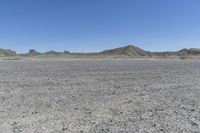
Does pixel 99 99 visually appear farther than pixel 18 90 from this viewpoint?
No

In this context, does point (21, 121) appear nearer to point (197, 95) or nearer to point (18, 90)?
point (18, 90)

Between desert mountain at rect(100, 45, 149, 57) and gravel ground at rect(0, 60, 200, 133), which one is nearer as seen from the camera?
gravel ground at rect(0, 60, 200, 133)

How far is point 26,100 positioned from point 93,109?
2.87 m

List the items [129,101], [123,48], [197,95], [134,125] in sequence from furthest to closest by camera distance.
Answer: [123,48] → [197,95] → [129,101] → [134,125]

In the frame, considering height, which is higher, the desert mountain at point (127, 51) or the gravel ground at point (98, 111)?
the desert mountain at point (127, 51)

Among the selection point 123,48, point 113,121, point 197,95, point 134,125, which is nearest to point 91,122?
point 113,121

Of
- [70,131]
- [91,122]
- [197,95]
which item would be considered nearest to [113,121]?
[91,122]

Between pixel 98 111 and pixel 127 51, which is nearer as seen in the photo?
pixel 98 111

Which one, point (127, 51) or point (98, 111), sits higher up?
point (127, 51)

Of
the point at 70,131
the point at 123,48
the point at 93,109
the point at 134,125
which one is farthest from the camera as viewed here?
the point at 123,48

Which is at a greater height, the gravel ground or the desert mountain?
the desert mountain

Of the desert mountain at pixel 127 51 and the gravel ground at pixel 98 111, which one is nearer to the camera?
the gravel ground at pixel 98 111

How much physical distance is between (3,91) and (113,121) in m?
7.20

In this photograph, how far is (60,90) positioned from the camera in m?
14.1
